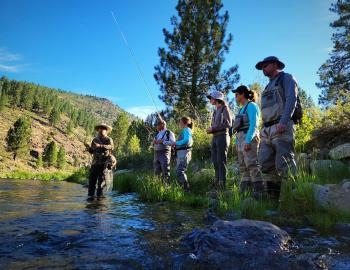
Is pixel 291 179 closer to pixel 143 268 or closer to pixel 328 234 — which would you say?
pixel 328 234

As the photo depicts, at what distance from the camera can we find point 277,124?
15.6 feet

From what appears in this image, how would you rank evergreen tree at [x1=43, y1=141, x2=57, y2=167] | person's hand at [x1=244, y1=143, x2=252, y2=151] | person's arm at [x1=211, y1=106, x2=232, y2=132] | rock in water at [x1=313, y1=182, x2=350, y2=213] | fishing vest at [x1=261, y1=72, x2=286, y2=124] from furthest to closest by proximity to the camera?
evergreen tree at [x1=43, y1=141, x2=57, y2=167], person's arm at [x1=211, y1=106, x2=232, y2=132], person's hand at [x1=244, y1=143, x2=252, y2=151], fishing vest at [x1=261, y1=72, x2=286, y2=124], rock in water at [x1=313, y1=182, x2=350, y2=213]

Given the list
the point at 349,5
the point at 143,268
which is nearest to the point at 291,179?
the point at 143,268

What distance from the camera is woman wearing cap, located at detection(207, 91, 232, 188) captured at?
21.4 feet

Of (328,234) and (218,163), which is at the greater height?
(218,163)

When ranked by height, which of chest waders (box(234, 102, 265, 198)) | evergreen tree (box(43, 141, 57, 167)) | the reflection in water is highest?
evergreen tree (box(43, 141, 57, 167))

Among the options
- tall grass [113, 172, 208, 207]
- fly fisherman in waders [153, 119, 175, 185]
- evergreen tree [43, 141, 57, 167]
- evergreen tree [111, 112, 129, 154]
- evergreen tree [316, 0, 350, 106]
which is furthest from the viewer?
evergreen tree [43, 141, 57, 167]

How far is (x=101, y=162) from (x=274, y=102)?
4.82 meters

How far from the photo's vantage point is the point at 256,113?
543 centimetres

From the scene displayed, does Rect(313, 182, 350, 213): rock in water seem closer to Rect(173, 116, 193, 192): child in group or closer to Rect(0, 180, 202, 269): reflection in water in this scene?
Rect(0, 180, 202, 269): reflection in water

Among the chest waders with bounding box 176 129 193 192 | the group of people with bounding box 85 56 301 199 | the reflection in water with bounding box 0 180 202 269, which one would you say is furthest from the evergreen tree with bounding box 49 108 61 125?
the reflection in water with bounding box 0 180 202 269

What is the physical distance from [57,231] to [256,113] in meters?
3.54

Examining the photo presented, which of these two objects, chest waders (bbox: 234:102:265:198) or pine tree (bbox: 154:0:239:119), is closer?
chest waders (bbox: 234:102:265:198)

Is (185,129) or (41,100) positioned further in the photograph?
(41,100)
